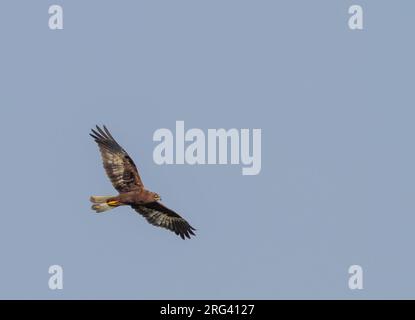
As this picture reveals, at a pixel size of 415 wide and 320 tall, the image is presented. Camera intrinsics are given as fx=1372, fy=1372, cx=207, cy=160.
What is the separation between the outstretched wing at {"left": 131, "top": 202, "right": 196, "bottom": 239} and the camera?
99.3ft

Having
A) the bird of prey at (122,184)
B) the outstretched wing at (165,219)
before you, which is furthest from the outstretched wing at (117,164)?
Result: the outstretched wing at (165,219)

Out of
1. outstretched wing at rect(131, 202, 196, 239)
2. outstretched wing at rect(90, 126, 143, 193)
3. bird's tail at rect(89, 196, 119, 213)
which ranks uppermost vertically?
outstretched wing at rect(90, 126, 143, 193)

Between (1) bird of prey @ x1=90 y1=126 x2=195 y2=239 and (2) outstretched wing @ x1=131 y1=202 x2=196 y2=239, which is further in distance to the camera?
(2) outstretched wing @ x1=131 y1=202 x2=196 y2=239

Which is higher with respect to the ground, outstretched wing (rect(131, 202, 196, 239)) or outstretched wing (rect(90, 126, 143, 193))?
outstretched wing (rect(90, 126, 143, 193))

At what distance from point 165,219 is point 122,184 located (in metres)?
1.76

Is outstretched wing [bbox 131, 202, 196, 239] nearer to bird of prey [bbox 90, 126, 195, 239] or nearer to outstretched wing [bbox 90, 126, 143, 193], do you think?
bird of prey [bbox 90, 126, 195, 239]

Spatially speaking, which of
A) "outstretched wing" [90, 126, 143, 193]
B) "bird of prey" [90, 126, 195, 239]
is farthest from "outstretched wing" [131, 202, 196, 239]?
"outstretched wing" [90, 126, 143, 193]

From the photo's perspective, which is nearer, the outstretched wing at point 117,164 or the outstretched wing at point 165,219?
the outstretched wing at point 117,164

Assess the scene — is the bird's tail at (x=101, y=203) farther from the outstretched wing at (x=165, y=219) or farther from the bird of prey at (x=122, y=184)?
the outstretched wing at (x=165, y=219)

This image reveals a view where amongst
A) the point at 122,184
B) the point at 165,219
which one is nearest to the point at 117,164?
the point at 122,184

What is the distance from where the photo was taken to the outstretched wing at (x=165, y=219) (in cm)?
3027
